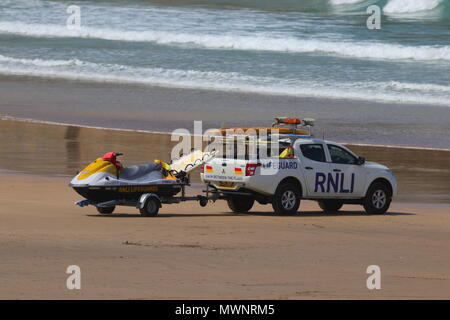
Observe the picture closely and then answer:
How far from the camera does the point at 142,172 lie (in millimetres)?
17062

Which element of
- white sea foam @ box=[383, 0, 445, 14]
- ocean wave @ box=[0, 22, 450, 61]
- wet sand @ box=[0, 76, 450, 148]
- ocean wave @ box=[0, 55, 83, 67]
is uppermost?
white sea foam @ box=[383, 0, 445, 14]

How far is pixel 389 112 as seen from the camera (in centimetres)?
3269

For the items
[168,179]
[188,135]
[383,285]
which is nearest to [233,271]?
[383,285]

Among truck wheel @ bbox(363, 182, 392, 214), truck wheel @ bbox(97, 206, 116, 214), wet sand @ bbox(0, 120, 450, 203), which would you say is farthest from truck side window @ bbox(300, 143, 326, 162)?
truck wheel @ bbox(97, 206, 116, 214)

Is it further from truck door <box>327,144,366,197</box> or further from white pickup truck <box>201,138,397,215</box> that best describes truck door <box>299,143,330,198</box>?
truck door <box>327,144,366,197</box>

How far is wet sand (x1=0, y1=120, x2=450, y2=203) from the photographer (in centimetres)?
2164

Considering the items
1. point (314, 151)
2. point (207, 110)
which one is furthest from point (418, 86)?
point (314, 151)

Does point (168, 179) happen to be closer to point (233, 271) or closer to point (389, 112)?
point (233, 271)

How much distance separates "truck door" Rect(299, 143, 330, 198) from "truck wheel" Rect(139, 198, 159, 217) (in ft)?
8.77

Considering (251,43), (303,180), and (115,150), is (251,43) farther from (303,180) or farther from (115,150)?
(303,180)

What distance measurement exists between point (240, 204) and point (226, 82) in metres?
21.2

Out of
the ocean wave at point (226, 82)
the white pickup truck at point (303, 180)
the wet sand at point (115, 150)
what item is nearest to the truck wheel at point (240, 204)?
the white pickup truck at point (303, 180)
